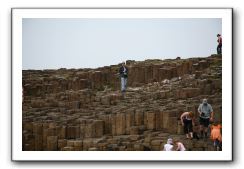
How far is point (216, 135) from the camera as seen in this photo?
22.1 meters

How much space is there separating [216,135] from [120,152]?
117 cm

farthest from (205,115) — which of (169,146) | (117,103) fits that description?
(117,103)

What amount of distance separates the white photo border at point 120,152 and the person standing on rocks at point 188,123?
23 centimetres

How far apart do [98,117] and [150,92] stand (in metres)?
0.70

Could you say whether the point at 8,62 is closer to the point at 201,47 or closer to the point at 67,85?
the point at 67,85

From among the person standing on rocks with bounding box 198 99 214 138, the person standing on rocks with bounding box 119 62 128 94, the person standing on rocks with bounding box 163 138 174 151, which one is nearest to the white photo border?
the person standing on rocks with bounding box 163 138 174 151

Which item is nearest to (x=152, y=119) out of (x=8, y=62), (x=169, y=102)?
(x=169, y=102)

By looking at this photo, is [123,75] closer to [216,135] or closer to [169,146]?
[169,146]

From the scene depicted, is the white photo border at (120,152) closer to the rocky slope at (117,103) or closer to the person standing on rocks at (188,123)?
the rocky slope at (117,103)

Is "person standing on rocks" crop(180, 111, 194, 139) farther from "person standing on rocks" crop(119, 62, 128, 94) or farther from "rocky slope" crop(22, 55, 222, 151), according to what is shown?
"person standing on rocks" crop(119, 62, 128, 94)

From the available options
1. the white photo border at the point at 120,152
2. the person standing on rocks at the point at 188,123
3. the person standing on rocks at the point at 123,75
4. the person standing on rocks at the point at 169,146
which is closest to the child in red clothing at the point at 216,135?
the white photo border at the point at 120,152

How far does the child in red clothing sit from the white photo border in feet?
0.16

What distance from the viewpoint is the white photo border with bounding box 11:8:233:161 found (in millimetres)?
22047

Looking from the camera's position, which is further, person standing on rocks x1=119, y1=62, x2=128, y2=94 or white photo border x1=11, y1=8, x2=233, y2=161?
person standing on rocks x1=119, y1=62, x2=128, y2=94
